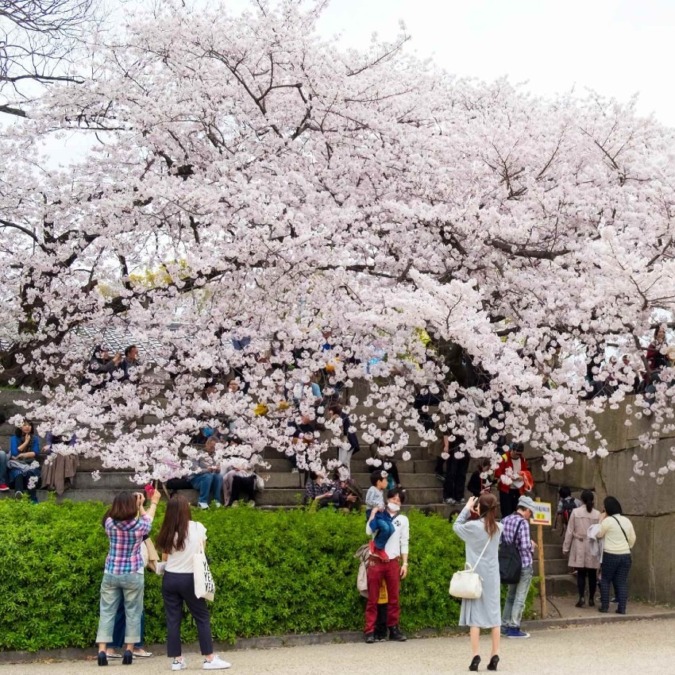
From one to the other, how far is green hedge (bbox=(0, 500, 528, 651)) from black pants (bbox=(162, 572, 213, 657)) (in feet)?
3.25

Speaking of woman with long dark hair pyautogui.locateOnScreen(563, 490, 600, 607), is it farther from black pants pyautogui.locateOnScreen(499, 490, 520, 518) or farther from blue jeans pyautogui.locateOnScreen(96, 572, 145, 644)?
blue jeans pyautogui.locateOnScreen(96, 572, 145, 644)

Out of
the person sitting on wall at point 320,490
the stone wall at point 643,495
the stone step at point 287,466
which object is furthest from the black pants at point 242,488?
the stone wall at point 643,495

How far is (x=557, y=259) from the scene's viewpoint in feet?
40.9

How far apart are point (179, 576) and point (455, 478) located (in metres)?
6.98

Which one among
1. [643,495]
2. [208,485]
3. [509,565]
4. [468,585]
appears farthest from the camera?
[208,485]

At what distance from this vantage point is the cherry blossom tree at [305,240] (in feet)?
38.5

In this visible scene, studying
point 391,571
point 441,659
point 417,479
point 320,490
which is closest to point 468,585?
point 441,659

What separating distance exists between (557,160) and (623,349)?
2874mm

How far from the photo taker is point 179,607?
28.0 feet

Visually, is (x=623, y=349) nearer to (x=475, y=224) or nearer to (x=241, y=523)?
(x=475, y=224)

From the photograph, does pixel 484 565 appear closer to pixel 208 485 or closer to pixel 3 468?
pixel 208 485

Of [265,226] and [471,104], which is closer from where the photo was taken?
[265,226]

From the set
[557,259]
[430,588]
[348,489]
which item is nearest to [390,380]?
[348,489]

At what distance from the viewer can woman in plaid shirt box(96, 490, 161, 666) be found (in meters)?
8.73
